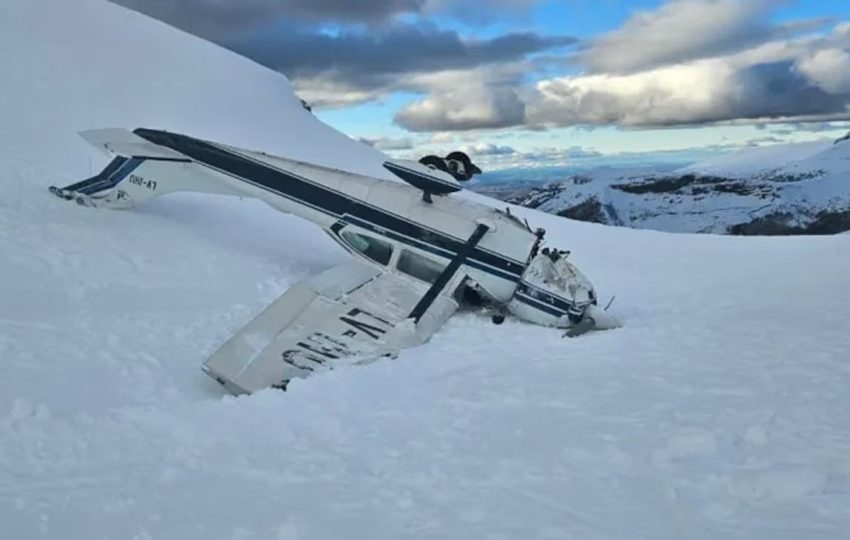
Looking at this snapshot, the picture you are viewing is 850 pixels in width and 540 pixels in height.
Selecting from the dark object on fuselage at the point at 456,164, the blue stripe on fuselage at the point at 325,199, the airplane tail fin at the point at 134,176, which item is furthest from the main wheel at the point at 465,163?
the airplane tail fin at the point at 134,176

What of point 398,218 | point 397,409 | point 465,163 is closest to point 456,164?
point 465,163

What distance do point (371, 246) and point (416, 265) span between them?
81 cm

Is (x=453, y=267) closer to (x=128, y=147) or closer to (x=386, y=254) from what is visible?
(x=386, y=254)

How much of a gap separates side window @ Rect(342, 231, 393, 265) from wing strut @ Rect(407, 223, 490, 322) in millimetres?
997

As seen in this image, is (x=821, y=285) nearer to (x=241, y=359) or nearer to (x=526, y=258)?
(x=526, y=258)

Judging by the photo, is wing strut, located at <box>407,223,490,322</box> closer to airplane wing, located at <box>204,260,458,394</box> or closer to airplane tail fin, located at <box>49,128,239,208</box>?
airplane wing, located at <box>204,260,458,394</box>

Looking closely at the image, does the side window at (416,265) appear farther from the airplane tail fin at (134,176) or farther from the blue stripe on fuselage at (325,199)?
the airplane tail fin at (134,176)

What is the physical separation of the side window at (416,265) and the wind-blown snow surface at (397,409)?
35.4 inches

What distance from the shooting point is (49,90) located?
22219mm

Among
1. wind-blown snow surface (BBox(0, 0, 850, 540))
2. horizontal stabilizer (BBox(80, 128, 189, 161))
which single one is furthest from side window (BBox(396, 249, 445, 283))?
horizontal stabilizer (BBox(80, 128, 189, 161))

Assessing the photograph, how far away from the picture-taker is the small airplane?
28.8ft

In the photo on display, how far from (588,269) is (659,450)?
9424mm

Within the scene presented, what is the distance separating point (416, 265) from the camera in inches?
425

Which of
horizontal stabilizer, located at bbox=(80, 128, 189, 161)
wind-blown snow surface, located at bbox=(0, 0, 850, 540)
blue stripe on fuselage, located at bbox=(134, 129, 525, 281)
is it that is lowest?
wind-blown snow surface, located at bbox=(0, 0, 850, 540)
